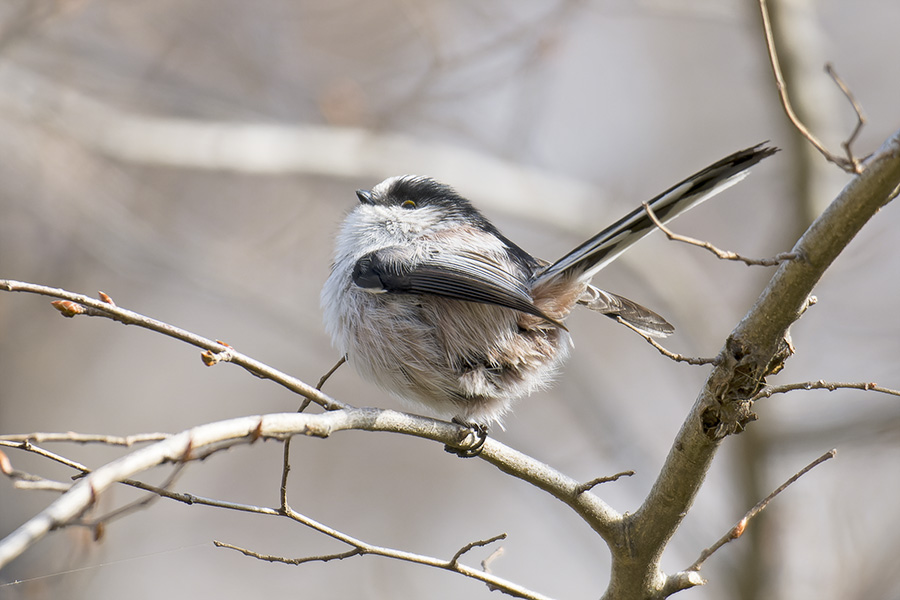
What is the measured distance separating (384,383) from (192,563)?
217 inches

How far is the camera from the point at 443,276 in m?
2.94

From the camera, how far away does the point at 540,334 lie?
305 cm

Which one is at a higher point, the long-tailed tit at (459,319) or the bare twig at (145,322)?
the long-tailed tit at (459,319)

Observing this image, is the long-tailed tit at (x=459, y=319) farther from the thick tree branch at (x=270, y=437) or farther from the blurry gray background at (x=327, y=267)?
the blurry gray background at (x=327, y=267)

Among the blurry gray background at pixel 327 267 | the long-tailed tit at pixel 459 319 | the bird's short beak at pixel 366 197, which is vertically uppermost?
the blurry gray background at pixel 327 267

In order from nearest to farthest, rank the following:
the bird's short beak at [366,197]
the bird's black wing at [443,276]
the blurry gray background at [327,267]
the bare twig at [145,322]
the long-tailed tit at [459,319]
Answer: the bare twig at [145,322] → the bird's black wing at [443,276] → the long-tailed tit at [459,319] → the bird's short beak at [366,197] → the blurry gray background at [327,267]

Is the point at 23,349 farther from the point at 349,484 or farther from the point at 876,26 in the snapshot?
the point at 876,26

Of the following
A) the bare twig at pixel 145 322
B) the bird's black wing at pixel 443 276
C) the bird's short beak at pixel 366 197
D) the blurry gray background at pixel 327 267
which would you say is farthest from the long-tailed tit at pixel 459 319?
the blurry gray background at pixel 327 267

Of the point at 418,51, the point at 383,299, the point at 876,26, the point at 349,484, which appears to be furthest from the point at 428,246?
the point at 876,26

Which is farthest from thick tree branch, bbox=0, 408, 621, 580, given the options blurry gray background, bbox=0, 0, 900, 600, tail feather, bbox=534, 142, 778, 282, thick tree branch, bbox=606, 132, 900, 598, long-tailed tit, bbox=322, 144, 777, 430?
blurry gray background, bbox=0, 0, 900, 600

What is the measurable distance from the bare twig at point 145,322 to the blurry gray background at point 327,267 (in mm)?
3128

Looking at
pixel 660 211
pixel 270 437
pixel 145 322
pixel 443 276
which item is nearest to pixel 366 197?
pixel 443 276

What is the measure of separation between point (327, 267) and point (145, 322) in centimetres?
442

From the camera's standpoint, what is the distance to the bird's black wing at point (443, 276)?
279 centimetres
